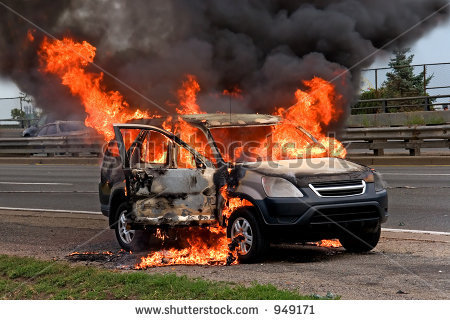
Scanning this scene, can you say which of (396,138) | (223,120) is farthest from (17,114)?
(223,120)

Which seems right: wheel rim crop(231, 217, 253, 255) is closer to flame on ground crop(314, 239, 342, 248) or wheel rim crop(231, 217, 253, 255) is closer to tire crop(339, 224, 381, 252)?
tire crop(339, 224, 381, 252)

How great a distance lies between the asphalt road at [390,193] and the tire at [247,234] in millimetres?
3323

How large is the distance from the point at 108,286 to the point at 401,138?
17.2 m

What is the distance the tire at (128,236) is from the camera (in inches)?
342

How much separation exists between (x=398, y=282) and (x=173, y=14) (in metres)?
7.05

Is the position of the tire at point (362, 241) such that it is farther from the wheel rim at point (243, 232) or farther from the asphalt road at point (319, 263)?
the wheel rim at point (243, 232)

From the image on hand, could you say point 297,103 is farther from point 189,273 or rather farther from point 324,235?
point 189,273

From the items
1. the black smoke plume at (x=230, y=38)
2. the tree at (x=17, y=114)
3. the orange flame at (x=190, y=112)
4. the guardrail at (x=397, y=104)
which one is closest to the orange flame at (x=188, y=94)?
the orange flame at (x=190, y=112)

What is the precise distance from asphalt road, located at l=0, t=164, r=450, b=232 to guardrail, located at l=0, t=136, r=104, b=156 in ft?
19.1

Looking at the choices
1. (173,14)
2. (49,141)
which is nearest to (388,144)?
(173,14)

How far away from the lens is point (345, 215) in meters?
7.40

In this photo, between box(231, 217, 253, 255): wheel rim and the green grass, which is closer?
the green grass

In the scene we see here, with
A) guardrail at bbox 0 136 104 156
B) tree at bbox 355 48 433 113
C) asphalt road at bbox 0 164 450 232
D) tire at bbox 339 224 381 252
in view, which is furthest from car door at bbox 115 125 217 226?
tree at bbox 355 48 433 113

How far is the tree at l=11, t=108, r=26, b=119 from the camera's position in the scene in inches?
1548
